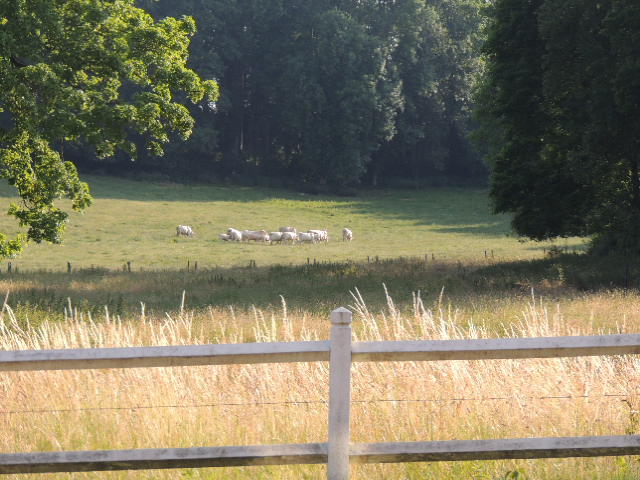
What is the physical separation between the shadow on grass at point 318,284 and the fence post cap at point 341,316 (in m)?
12.2

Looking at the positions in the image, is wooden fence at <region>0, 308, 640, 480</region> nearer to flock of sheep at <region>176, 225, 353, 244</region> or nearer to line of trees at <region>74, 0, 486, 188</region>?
flock of sheep at <region>176, 225, 353, 244</region>

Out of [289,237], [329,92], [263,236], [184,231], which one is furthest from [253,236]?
[329,92]

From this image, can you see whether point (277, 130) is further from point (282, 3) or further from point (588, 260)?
point (588, 260)

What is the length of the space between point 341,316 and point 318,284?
20172 millimetres

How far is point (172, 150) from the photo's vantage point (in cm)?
8325

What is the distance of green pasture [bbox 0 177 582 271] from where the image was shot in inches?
1679

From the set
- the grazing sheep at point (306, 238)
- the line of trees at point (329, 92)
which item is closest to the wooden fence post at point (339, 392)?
the grazing sheep at point (306, 238)

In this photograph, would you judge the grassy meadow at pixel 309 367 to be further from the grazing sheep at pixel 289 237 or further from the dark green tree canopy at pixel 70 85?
the grazing sheep at pixel 289 237

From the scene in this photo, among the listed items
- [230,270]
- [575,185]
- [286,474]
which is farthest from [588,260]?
[286,474]

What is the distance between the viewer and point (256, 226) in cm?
5897

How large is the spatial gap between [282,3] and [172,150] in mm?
21536

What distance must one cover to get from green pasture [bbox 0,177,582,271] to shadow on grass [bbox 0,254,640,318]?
4.74 m

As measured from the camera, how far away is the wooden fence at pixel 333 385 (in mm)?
5520

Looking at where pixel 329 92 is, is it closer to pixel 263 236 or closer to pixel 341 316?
pixel 263 236
